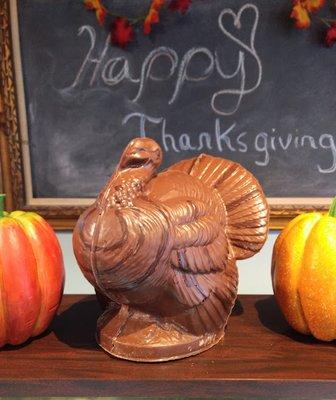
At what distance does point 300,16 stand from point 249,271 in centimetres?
48

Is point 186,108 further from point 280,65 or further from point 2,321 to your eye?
point 2,321

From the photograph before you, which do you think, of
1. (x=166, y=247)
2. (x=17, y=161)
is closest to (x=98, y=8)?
(x=17, y=161)

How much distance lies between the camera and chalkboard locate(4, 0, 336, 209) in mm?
868

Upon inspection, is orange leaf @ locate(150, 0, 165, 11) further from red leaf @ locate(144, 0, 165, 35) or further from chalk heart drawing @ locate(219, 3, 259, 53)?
chalk heart drawing @ locate(219, 3, 259, 53)

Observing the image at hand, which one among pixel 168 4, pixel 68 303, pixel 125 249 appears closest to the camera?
pixel 125 249

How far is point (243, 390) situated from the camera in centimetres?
51

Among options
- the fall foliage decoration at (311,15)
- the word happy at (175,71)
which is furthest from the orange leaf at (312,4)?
the word happy at (175,71)

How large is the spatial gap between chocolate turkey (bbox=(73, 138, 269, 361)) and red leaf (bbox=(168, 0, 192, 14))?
0.35 metres

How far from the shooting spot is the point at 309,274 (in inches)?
22.5

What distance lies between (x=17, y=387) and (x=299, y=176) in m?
0.61

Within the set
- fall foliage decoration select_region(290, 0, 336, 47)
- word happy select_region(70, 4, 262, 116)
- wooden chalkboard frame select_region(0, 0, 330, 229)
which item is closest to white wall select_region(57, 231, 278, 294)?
wooden chalkboard frame select_region(0, 0, 330, 229)

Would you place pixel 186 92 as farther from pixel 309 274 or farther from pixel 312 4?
pixel 309 274

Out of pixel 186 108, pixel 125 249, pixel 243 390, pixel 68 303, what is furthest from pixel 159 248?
pixel 186 108

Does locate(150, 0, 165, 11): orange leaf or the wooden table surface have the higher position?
locate(150, 0, 165, 11): orange leaf
